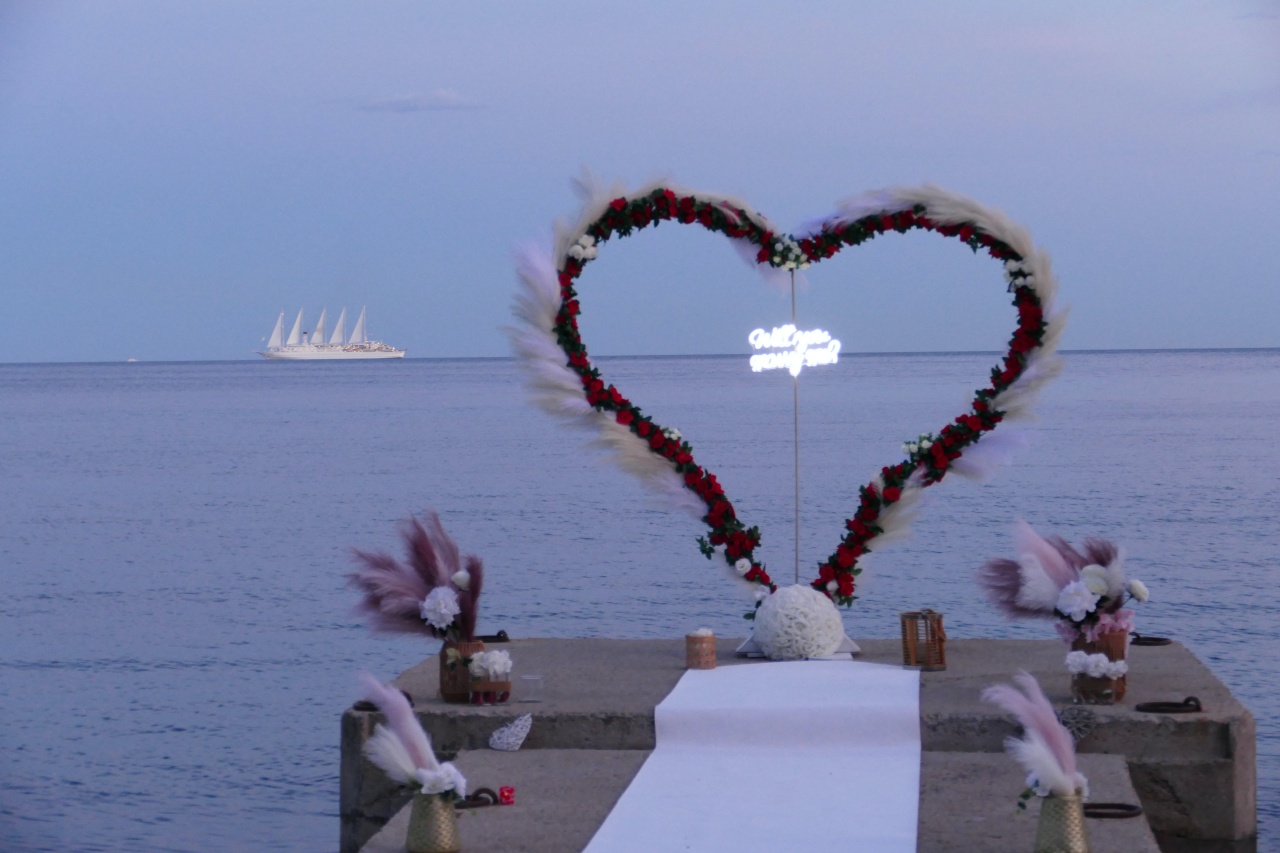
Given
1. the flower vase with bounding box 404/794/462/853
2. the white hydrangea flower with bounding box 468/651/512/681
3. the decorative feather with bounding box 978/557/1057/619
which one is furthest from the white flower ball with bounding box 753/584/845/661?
the flower vase with bounding box 404/794/462/853

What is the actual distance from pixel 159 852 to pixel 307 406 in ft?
207

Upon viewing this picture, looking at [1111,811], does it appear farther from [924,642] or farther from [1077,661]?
[924,642]

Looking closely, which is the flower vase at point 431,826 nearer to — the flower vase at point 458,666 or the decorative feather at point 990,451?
the flower vase at point 458,666

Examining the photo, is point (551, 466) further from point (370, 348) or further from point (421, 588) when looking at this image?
point (370, 348)

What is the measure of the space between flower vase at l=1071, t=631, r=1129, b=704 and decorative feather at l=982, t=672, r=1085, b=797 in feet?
7.08

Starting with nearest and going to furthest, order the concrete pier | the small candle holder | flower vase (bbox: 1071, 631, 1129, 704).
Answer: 1. the concrete pier
2. flower vase (bbox: 1071, 631, 1129, 704)
3. the small candle holder

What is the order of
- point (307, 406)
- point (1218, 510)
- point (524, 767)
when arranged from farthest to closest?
1. point (307, 406)
2. point (1218, 510)
3. point (524, 767)

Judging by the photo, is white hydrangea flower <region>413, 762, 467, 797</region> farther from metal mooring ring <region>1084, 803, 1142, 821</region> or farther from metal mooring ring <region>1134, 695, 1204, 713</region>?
metal mooring ring <region>1134, 695, 1204, 713</region>

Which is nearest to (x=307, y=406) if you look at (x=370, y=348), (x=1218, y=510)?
(x=1218, y=510)

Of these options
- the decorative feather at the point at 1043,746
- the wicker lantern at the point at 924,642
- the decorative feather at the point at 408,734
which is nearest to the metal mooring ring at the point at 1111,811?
the decorative feather at the point at 1043,746

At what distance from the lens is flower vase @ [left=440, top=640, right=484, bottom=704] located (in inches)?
315

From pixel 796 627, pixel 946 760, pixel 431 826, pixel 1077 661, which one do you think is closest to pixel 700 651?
pixel 796 627

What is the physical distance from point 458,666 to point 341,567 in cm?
1282

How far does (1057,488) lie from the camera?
29.7m
